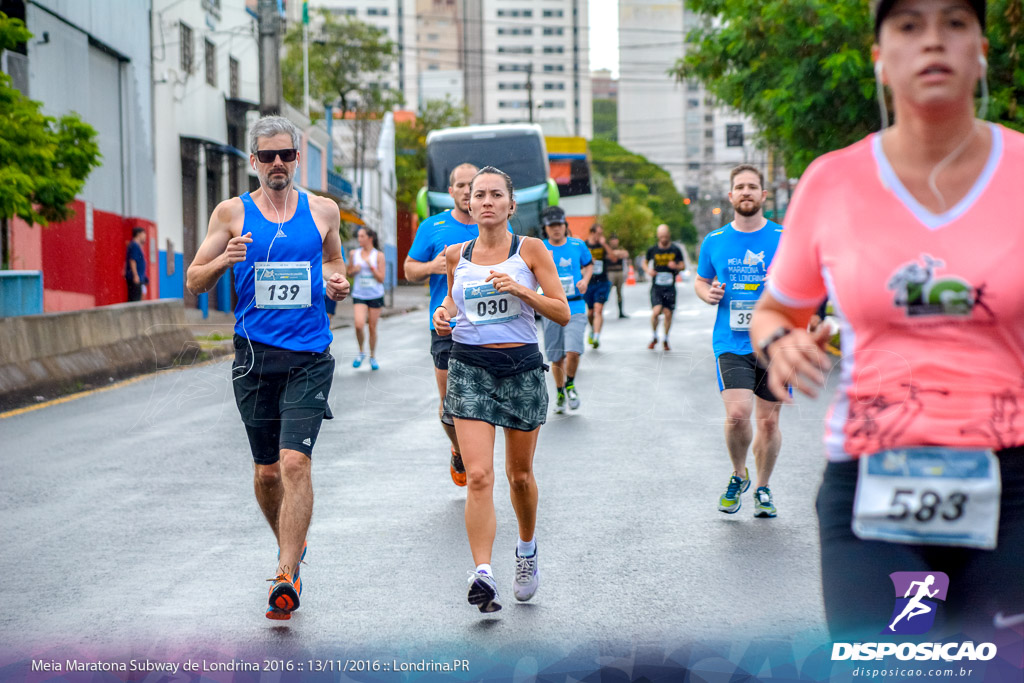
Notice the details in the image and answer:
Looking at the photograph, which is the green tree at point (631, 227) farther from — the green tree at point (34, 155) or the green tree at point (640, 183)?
the green tree at point (34, 155)

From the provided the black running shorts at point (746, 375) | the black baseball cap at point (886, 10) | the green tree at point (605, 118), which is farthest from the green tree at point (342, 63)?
the green tree at point (605, 118)

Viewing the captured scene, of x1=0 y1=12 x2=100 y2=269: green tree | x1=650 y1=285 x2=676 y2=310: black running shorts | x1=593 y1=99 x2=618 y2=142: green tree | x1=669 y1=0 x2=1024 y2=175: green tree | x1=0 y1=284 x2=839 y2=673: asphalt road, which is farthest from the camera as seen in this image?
x1=593 y1=99 x2=618 y2=142: green tree

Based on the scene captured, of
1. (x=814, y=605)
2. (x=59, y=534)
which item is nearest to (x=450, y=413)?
(x=814, y=605)

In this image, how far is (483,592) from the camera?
191 inches

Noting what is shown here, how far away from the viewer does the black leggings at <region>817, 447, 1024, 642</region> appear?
2258 mm

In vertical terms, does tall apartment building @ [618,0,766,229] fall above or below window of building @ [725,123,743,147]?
above

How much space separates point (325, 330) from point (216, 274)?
51 cm

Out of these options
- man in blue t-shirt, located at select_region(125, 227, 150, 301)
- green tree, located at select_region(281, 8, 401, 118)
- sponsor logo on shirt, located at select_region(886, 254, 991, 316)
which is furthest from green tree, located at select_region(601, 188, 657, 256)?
sponsor logo on shirt, located at select_region(886, 254, 991, 316)

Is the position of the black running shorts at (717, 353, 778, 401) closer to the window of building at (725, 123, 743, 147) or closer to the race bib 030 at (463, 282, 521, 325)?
the race bib 030 at (463, 282, 521, 325)

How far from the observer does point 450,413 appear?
4992mm

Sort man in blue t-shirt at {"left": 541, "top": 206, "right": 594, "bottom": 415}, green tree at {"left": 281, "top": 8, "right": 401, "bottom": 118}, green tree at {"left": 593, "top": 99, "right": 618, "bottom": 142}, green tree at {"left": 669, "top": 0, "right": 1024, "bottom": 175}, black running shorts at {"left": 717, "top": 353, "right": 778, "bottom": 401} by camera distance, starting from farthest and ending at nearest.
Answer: green tree at {"left": 593, "top": 99, "right": 618, "bottom": 142} < green tree at {"left": 281, "top": 8, "right": 401, "bottom": 118} < green tree at {"left": 669, "top": 0, "right": 1024, "bottom": 175} < man in blue t-shirt at {"left": 541, "top": 206, "right": 594, "bottom": 415} < black running shorts at {"left": 717, "top": 353, "right": 778, "bottom": 401}

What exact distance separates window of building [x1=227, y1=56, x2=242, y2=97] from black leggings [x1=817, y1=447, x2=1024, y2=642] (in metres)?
32.9

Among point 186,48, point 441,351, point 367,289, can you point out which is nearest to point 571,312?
point 441,351

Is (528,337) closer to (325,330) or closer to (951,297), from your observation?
(325,330)
